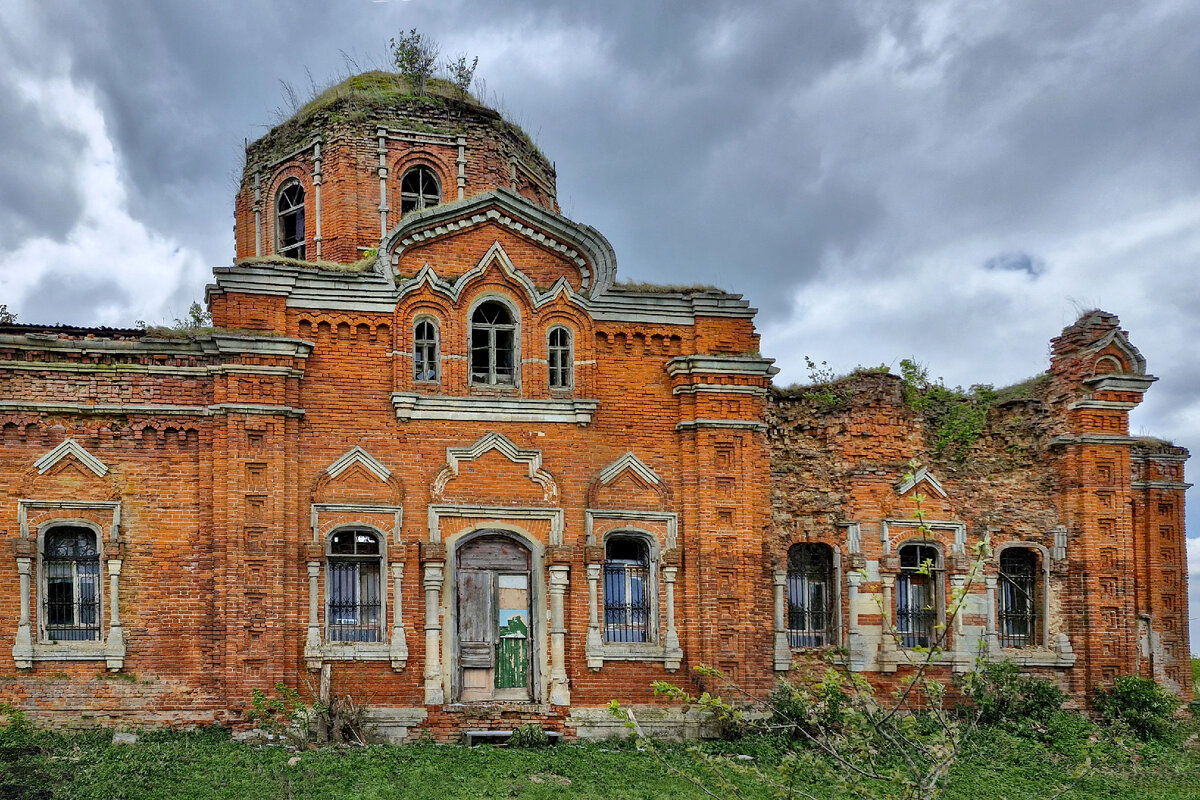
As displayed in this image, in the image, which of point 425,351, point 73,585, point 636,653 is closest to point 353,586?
point 425,351

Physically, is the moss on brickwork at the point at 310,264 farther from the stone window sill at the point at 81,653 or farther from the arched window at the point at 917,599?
the arched window at the point at 917,599

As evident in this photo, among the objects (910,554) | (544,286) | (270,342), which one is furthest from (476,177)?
(910,554)

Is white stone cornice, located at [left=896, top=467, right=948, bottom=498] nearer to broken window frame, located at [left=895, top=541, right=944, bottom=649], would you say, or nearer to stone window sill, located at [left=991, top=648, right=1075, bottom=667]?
broken window frame, located at [left=895, top=541, right=944, bottom=649]

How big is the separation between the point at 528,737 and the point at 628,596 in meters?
2.58

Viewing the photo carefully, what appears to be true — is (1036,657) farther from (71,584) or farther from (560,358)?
(71,584)

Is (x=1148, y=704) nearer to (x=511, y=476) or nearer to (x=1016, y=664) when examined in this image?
(x=1016, y=664)

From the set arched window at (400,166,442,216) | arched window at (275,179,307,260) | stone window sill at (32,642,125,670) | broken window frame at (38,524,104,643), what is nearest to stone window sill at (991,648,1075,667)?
arched window at (400,166,442,216)

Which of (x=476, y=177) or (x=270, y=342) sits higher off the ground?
(x=476, y=177)

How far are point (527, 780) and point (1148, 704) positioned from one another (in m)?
9.91

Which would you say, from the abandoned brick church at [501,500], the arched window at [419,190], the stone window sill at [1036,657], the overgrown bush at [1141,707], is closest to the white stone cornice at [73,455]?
the abandoned brick church at [501,500]

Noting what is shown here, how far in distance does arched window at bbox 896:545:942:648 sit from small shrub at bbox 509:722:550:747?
5989 mm

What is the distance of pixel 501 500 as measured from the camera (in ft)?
52.6

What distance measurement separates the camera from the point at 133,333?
15766 millimetres

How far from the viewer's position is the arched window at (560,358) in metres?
16.7
